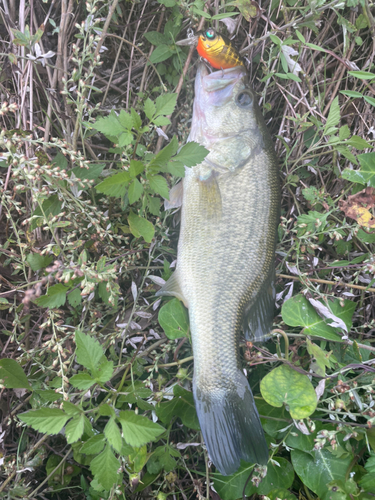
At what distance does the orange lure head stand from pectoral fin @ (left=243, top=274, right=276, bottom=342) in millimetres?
1264

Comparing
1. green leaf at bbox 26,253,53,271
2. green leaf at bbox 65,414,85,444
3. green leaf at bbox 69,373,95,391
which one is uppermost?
green leaf at bbox 26,253,53,271

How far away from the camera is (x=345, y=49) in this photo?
2.20 metres

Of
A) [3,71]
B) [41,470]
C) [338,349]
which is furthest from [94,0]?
[41,470]

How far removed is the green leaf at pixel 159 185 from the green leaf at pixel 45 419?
41.9 inches

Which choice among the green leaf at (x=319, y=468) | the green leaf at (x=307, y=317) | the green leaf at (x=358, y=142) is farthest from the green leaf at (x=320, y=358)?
the green leaf at (x=358, y=142)

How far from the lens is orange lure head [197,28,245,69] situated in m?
1.85

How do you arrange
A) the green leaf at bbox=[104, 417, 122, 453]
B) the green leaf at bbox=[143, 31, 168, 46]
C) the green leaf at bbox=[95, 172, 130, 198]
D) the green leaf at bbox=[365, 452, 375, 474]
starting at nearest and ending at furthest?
1. the green leaf at bbox=[104, 417, 122, 453]
2. the green leaf at bbox=[95, 172, 130, 198]
3. the green leaf at bbox=[365, 452, 375, 474]
4. the green leaf at bbox=[143, 31, 168, 46]

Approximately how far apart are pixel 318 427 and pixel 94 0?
267cm

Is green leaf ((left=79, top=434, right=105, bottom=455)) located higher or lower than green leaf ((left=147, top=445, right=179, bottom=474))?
higher

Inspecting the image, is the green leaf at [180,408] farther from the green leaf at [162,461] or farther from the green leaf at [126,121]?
the green leaf at [126,121]

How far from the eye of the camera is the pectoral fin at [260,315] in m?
1.96

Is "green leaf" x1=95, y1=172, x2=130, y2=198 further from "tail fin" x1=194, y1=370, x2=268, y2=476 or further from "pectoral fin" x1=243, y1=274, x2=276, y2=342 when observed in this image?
"tail fin" x1=194, y1=370, x2=268, y2=476

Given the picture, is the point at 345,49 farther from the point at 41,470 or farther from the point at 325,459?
the point at 41,470

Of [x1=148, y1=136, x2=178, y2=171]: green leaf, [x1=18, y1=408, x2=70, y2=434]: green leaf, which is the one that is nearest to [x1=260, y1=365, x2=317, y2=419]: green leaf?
[x1=18, y1=408, x2=70, y2=434]: green leaf
